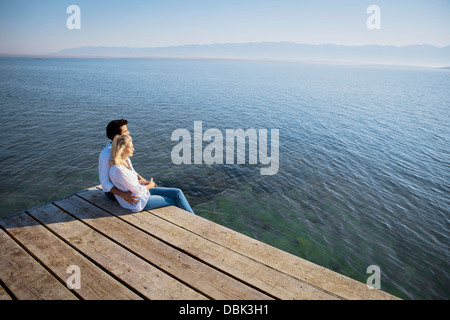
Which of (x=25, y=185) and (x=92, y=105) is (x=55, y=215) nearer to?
(x=25, y=185)

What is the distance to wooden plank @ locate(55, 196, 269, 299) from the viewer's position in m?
3.81

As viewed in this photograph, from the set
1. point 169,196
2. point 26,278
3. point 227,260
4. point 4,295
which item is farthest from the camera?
point 169,196

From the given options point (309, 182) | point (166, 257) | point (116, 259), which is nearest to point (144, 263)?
point (166, 257)

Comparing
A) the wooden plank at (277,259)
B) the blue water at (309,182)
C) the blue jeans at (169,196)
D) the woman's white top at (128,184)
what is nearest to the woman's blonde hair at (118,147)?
the woman's white top at (128,184)

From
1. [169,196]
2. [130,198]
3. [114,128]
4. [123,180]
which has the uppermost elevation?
[114,128]

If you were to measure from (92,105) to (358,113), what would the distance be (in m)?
32.6

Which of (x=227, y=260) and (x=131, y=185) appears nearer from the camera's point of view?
(x=227, y=260)

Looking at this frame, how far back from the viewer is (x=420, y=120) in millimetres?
27188

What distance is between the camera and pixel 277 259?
14.7 ft

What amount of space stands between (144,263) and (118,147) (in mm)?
2480

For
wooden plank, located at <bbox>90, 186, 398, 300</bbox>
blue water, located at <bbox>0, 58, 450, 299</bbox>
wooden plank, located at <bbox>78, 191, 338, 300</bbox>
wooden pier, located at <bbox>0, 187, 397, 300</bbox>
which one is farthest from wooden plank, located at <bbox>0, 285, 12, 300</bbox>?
blue water, located at <bbox>0, 58, 450, 299</bbox>

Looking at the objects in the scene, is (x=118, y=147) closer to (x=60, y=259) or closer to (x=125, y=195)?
(x=125, y=195)

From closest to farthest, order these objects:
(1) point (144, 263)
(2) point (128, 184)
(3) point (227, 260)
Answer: (1) point (144, 263)
(3) point (227, 260)
(2) point (128, 184)

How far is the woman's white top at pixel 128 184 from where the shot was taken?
16.8 feet
